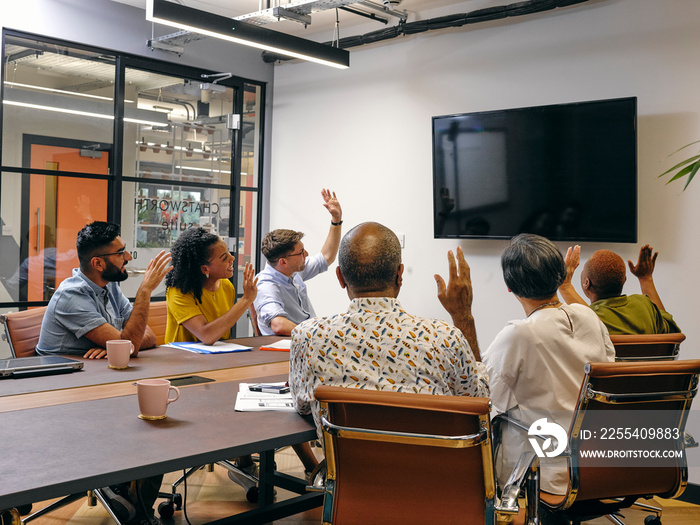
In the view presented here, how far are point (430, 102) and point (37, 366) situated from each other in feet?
11.0

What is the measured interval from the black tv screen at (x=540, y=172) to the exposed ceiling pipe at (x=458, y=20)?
2.02 feet

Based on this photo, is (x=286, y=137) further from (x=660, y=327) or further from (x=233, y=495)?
(x=660, y=327)

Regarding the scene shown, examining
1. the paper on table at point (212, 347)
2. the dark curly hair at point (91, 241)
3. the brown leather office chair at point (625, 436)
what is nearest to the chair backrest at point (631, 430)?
the brown leather office chair at point (625, 436)

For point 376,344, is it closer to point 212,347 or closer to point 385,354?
point 385,354

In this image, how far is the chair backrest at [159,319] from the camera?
3.41 metres

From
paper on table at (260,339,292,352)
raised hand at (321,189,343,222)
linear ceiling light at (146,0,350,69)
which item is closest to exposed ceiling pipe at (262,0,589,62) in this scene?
linear ceiling light at (146,0,350,69)

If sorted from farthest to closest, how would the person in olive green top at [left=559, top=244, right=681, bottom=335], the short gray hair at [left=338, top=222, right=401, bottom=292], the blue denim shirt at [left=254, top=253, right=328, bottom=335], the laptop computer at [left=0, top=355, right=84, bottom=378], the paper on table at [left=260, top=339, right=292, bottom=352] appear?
the blue denim shirt at [left=254, top=253, right=328, bottom=335] → the paper on table at [left=260, top=339, right=292, bottom=352] → the person in olive green top at [left=559, top=244, right=681, bottom=335] → the laptop computer at [left=0, top=355, right=84, bottom=378] → the short gray hair at [left=338, top=222, right=401, bottom=292]

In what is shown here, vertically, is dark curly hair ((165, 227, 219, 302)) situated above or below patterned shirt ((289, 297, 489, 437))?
above

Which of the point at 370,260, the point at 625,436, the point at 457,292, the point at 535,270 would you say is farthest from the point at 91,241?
the point at 625,436

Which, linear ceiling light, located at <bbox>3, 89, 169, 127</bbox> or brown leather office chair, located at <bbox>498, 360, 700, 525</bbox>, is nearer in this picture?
brown leather office chair, located at <bbox>498, 360, 700, 525</bbox>

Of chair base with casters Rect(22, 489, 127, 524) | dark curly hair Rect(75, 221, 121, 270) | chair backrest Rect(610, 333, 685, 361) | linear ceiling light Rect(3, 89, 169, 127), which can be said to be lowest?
chair base with casters Rect(22, 489, 127, 524)

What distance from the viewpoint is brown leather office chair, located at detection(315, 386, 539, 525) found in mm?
1432

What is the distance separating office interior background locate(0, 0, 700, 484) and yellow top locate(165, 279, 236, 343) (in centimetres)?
188

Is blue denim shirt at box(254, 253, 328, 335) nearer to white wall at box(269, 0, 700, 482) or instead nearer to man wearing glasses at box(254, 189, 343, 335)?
man wearing glasses at box(254, 189, 343, 335)
